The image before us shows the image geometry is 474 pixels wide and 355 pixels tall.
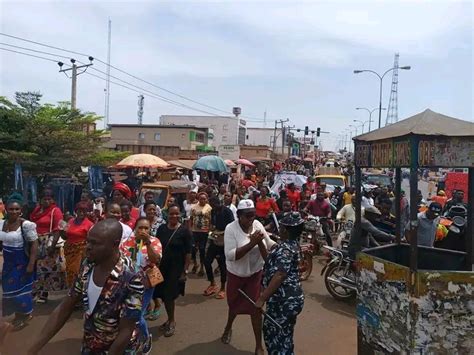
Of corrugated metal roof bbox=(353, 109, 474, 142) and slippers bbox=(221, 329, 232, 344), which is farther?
slippers bbox=(221, 329, 232, 344)

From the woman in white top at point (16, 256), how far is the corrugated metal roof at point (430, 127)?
395 centimetres

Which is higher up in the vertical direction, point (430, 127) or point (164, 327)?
point (430, 127)

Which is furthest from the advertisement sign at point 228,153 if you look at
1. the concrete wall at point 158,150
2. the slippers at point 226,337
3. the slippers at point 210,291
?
the slippers at point 226,337

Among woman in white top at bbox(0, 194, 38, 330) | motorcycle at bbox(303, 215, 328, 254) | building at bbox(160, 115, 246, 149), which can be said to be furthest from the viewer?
building at bbox(160, 115, 246, 149)

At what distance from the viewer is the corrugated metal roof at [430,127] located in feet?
11.5

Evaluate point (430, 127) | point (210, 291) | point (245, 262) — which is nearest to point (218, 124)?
point (210, 291)

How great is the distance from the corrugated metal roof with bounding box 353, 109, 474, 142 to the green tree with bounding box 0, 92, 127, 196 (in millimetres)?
11467

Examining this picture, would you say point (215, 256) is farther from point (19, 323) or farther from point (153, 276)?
point (19, 323)

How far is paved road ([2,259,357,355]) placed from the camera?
15.4 ft

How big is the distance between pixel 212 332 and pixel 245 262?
1236 mm

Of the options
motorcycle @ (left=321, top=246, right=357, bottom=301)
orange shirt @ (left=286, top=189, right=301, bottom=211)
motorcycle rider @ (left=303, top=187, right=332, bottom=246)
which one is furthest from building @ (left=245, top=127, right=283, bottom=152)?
motorcycle @ (left=321, top=246, right=357, bottom=301)

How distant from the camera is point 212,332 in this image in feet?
17.1

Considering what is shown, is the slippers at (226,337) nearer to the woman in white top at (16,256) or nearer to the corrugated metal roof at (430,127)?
the woman in white top at (16,256)

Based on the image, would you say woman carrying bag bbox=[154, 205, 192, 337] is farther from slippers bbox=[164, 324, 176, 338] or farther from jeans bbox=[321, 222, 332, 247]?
jeans bbox=[321, 222, 332, 247]
